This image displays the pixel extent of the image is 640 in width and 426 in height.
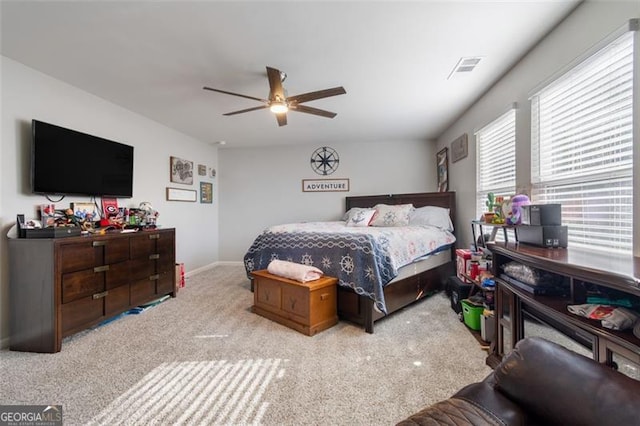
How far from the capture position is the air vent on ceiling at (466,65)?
2.24 meters

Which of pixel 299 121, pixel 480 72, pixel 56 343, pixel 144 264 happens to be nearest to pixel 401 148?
pixel 299 121

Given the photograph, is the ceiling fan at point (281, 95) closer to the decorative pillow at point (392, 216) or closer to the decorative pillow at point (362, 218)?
the decorative pillow at point (362, 218)

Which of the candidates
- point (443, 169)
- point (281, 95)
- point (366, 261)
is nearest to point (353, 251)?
point (366, 261)

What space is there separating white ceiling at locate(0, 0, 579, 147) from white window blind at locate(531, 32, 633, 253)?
18.4 inches

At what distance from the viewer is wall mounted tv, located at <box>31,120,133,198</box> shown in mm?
2318

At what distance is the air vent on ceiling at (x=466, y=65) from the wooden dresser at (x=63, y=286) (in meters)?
3.58

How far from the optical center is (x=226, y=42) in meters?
1.99

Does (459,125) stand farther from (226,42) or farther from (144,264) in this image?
(144,264)

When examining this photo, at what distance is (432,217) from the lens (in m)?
3.75

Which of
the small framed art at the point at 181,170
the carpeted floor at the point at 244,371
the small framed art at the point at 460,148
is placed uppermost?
the small framed art at the point at 460,148

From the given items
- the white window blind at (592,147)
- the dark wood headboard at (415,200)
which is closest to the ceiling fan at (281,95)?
the white window blind at (592,147)

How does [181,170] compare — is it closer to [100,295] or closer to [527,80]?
[100,295]

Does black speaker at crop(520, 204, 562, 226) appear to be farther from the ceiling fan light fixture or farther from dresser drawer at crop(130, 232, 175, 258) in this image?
dresser drawer at crop(130, 232, 175, 258)

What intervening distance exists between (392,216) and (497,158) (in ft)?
4.88
